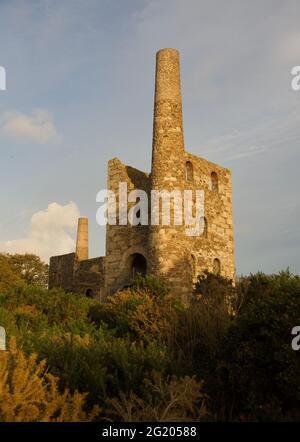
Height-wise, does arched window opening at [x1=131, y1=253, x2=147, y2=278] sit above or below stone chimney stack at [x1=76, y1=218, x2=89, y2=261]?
below

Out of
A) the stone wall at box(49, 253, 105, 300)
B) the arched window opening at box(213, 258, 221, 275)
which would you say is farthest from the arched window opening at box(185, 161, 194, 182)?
the stone wall at box(49, 253, 105, 300)

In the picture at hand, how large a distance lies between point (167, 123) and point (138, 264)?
19.4 feet

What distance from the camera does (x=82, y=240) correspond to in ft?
101

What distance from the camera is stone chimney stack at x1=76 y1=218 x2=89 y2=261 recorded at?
30125mm

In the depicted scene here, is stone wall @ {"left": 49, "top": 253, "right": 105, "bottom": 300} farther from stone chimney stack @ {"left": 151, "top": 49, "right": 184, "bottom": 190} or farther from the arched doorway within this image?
stone chimney stack @ {"left": 151, "top": 49, "right": 184, "bottom": 190}

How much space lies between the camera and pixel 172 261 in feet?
55.0

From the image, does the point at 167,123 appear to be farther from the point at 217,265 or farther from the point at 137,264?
the point at 217,265

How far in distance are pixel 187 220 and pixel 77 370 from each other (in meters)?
12.6

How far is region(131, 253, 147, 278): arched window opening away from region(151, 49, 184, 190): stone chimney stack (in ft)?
12.0

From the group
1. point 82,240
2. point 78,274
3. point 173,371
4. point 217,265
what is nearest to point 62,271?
point 82,240
